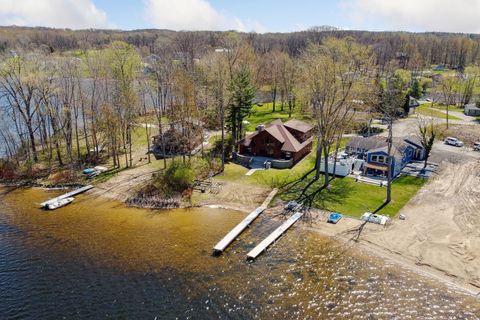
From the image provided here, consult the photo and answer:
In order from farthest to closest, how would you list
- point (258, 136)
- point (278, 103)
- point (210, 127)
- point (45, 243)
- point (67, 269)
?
point (278, 103) → point (210, 127) → point (258, 136) → point (45, 243) → point (67, 269)

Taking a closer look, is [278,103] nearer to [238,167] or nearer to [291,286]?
[238,167]

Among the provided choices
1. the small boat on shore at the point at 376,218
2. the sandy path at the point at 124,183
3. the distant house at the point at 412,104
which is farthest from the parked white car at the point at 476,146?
the sandy path at the point at 124,183

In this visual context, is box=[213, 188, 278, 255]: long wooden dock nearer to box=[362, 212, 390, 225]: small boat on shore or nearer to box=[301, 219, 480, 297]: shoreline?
box=[301, 219, 480, 297]: shoreline

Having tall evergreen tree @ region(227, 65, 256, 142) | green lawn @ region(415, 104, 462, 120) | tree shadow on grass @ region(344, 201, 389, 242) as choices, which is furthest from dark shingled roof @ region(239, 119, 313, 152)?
green lawn @ region(415, 104, 462, 120)

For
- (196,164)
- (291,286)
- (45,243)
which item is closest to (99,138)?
(196,164)

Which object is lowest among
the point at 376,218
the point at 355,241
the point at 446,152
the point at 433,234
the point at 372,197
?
the point at 355,241

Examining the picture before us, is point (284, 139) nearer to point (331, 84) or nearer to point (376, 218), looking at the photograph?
point (331, 84)

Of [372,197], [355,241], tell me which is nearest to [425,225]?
[372,197]
